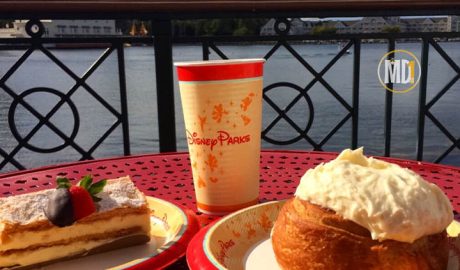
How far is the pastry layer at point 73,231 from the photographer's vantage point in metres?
0.83

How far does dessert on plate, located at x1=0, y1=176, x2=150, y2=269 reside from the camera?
82 cm

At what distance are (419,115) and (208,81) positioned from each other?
200 centimetres

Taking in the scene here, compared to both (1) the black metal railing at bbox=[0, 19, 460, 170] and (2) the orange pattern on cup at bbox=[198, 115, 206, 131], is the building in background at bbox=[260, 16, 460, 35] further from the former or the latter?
(2) the orange pattern on cup at bbox=[198, 115, 206, 131]

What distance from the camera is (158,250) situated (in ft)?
2.42

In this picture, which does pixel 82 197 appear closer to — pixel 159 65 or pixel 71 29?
pixel 159 65

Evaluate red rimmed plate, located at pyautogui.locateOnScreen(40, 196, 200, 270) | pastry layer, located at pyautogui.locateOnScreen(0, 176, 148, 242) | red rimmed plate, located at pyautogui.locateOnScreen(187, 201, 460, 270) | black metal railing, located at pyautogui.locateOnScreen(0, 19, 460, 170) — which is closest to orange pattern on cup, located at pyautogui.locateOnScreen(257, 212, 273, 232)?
red rimmed plate, located at pyautogui.locateOnScreen(187, 201, 460, 270)

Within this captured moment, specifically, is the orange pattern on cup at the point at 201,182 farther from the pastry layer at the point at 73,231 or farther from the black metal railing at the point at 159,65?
the black metal railing at the point at 159,65

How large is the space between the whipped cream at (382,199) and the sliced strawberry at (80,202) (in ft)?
1.31

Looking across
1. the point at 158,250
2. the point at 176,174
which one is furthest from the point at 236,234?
the point at 176,174

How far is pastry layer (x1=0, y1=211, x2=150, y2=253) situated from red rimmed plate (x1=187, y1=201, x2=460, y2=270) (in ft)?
0.56

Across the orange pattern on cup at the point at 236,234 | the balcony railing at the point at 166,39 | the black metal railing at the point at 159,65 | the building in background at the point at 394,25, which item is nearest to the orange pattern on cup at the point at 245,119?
the orange pattern on cup at the point at 236,234

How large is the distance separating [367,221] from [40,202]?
1.88 feet

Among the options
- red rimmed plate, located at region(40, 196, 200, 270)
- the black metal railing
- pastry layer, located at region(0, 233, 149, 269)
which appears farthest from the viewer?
the black metal railing

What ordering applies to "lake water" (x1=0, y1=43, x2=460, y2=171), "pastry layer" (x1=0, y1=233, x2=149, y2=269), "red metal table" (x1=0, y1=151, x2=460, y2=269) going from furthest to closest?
"lake water" (x1=0, y1=43, x2=460, y2=171), "red metal table" (x1=0, y1=151, x2=460, y2=269), "pastry layer" (x1=0, y1=233, x2=149, y2=269)
